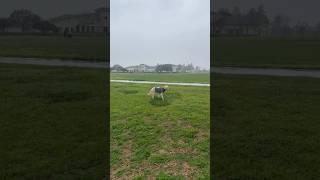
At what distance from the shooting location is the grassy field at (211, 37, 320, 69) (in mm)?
6129

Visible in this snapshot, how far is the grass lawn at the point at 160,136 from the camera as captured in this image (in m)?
3.35

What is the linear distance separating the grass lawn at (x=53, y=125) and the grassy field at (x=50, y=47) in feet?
1.25

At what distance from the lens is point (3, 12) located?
21.4ft

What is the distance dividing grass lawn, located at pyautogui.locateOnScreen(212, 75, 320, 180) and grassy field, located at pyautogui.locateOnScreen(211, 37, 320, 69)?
2.10ft

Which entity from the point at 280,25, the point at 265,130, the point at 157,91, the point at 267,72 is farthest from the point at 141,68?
the point at 280,25

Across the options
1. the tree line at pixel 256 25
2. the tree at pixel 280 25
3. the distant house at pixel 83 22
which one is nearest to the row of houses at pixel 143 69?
the distant house at pixel 83 22

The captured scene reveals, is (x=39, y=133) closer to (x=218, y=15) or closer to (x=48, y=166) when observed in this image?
(x=48, y=166)

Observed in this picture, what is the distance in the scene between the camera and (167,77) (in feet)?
15.9

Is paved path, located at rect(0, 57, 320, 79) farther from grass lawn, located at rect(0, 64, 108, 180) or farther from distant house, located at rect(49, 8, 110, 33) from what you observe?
distant house, located at rect(49, 8, 110, 33)

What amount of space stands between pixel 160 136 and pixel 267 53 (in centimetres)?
354

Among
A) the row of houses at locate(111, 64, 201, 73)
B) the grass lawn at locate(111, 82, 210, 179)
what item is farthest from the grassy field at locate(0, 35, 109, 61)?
the grass lawn at locate(111, 82, 210, 179)

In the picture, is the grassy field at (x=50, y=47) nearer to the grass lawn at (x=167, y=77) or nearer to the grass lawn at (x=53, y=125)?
the grass lawn at (x=53, y=125)

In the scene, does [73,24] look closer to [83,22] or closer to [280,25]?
[83,22]

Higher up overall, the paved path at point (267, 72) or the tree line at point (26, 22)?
the tree line at point (26, 22)
